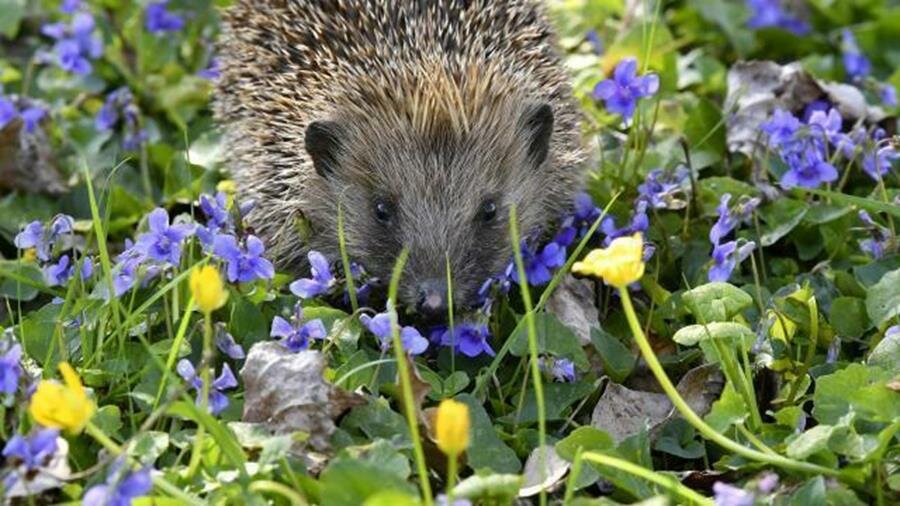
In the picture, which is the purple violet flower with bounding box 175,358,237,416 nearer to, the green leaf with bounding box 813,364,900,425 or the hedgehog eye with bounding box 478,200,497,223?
the hedgehog eye with bounding box 478,200,497,223

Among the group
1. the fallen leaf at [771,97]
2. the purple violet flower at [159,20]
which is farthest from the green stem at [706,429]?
the purple violet flower at [159,20]

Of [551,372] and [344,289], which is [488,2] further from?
[551,372]

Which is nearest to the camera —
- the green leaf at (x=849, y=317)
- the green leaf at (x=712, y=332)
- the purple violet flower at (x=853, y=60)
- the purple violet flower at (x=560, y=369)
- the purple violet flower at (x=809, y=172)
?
the green leaf at (x=712, y=332)

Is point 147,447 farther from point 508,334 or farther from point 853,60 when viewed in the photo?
point 853,60

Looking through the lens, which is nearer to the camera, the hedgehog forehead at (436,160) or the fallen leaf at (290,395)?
the fallen leaf at (290,395)

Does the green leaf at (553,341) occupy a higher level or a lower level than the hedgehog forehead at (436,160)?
lower

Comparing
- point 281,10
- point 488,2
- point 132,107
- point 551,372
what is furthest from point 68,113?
point 551,372

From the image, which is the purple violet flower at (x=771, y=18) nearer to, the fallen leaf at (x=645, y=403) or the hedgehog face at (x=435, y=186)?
the hedgehog face at (x=435, y=186)
